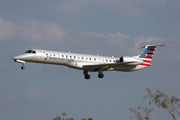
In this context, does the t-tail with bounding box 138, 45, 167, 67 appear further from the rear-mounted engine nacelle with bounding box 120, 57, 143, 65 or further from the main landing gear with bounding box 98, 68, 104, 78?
the main landing gear with bounding box 98, 68, 104, 78

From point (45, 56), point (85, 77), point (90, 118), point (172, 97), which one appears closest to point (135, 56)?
point (85, 77)

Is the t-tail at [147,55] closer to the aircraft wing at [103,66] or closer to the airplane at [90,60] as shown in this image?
the airplane at [90,60]

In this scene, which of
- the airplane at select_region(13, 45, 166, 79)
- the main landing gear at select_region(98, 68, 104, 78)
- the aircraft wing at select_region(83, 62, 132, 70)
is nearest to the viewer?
the airplane at select_region(13, 45, 166, 79)

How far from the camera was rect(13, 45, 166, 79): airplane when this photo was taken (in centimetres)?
3662

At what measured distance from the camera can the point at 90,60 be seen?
40438 millimetres

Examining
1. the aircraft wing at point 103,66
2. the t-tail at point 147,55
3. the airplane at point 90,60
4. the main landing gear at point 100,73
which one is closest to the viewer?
the airplane at point 90,60

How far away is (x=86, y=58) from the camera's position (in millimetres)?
39969

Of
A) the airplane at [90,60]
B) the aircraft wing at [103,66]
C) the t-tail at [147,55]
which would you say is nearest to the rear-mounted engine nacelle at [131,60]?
the airplane at [90,60]

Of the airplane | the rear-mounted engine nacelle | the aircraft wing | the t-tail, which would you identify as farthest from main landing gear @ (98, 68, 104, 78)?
the t-tail

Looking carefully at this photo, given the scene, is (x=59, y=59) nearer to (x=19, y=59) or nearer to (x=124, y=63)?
(x=19, y=59)

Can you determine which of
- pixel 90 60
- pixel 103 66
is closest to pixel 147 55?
pixel 103 66

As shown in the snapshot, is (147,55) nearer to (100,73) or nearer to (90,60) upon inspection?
(100,73)

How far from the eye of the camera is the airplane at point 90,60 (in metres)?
36.6

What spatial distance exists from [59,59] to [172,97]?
67.1 feet
